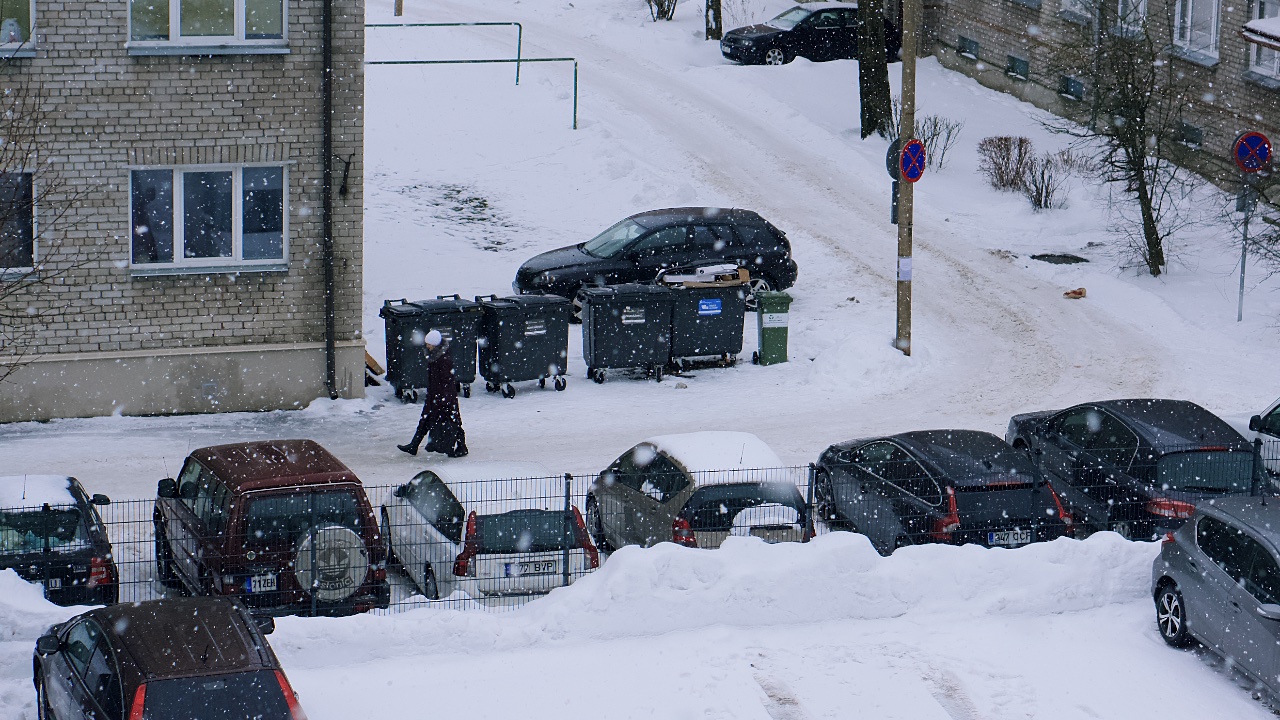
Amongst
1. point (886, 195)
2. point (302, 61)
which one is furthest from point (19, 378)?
point (886, 195)

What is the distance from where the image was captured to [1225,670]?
39.7ft

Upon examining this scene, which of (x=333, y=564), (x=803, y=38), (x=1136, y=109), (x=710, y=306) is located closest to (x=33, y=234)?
(x=333, y=564)

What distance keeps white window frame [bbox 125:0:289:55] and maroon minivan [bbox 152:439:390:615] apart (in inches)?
303

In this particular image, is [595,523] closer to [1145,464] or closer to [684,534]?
[684,534]

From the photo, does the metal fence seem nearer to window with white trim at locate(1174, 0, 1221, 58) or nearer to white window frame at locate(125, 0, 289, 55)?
white window frame at locate(125, 0, 289, 55)

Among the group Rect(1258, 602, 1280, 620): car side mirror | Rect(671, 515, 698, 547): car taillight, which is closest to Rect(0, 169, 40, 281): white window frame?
Rect(671, 515, 698, 547): car taillight

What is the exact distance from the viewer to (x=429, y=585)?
1239 centimetres

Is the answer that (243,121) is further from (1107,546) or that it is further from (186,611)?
(1107,546)

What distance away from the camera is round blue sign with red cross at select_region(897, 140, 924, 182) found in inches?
811

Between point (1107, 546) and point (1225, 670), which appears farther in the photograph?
point (1107, 546)

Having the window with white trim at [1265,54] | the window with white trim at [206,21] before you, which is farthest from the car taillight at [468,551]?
the window with white trim at [1265,54]

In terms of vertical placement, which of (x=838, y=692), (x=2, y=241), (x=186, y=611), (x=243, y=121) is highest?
(x=243, y=121)

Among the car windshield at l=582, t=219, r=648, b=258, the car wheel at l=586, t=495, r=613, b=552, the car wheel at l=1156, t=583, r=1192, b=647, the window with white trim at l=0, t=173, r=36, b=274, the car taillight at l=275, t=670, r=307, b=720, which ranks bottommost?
the car wheel at l=1156, t=583, r=1192, b=647

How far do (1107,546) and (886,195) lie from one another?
51.9 ft
